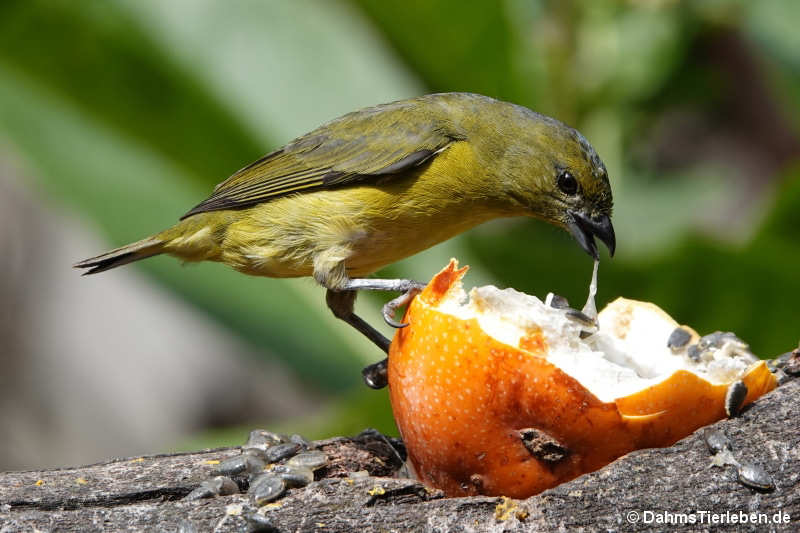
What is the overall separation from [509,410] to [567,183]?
1525 millimetres

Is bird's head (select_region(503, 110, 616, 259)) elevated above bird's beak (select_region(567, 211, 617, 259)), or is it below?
above

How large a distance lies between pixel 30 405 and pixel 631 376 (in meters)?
7.03

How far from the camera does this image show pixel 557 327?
2975 millimetres

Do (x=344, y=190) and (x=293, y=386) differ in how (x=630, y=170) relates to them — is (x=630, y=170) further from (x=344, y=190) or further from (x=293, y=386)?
(x=293, y=386)

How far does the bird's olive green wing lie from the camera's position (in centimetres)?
425

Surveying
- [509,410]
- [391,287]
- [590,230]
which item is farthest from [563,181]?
[509,410]

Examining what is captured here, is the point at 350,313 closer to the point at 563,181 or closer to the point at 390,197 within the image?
the point at 390,197

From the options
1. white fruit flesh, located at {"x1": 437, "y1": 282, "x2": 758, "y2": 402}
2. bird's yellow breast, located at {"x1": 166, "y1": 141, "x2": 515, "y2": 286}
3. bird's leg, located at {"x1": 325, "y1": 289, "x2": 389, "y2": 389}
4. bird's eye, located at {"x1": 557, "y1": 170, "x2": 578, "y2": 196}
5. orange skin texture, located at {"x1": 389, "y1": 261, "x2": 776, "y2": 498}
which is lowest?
orange skin texture, located at {"x1": 389, "y1": 261, "x2": 776, "y2": 498}

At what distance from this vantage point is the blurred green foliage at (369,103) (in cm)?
450

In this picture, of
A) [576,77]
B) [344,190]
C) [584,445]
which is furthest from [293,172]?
[584,445]

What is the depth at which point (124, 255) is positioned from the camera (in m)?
4.39

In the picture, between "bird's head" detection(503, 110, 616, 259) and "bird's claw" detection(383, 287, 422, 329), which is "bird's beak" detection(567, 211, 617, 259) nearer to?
"bird's head" detection(503, 110, 616, 259)

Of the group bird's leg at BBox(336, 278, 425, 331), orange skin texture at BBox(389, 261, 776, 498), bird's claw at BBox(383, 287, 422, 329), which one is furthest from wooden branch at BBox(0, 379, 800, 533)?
bird's claw at BBox(383, 287, 422, 329)

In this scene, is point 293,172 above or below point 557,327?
above
